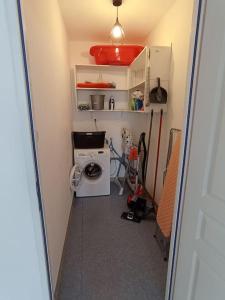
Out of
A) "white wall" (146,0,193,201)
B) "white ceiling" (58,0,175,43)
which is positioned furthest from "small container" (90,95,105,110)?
"white wall" (146,0,193,201)

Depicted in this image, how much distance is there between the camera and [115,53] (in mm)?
2842

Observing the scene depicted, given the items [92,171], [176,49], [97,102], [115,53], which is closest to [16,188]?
[176,49]

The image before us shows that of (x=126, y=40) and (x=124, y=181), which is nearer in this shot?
(x=126, y=40)

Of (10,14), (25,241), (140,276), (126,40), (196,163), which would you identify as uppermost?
(126,40)

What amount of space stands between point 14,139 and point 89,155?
6.91 feet

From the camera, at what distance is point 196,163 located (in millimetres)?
Answer: 938

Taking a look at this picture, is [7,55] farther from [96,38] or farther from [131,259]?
[96,38]

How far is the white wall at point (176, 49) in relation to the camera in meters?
1.76

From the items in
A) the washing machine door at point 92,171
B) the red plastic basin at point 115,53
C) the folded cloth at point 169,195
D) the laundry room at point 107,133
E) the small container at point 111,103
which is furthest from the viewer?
the small container at point 111,103

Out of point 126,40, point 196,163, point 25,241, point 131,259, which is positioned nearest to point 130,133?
point 126,40

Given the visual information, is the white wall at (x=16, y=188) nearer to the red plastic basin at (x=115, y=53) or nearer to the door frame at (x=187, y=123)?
the door frame at (x=187, y=123)

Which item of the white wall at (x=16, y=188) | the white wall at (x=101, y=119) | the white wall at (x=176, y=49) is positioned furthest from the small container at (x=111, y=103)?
the white wall at (x=16, y=188)

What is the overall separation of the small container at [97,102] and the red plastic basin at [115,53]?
54 cm

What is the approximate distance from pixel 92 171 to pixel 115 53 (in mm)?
1924
